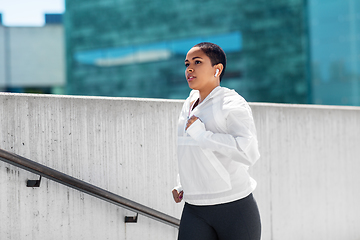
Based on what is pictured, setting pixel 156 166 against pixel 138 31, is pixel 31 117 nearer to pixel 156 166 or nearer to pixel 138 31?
pixel 156 166

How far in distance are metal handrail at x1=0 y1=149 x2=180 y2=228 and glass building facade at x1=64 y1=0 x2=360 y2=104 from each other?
Result: 13735mm

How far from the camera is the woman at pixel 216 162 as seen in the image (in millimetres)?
1717

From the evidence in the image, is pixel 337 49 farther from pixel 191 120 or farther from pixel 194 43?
pixel 191 120

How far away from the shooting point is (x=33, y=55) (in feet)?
90.7

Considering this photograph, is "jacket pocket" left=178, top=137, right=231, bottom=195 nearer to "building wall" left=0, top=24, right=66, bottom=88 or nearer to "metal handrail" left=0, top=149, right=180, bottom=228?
"metal handrail" left=0, top=149, right=180, bottom=228

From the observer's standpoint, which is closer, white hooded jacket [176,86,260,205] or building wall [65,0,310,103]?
white hooded jacket [176,86,260,205]

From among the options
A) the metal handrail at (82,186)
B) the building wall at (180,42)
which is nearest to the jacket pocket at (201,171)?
the metal handrail at (82,186)

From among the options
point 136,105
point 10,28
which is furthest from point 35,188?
point 10,28

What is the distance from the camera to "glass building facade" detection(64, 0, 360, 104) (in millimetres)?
15812

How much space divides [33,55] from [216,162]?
28793 mm

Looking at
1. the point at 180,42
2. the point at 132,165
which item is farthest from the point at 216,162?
the point at 180,42

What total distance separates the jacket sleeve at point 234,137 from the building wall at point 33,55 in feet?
90.5

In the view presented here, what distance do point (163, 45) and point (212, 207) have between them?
1756 cm

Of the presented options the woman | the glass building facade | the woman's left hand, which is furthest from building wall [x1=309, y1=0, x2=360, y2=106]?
the woman's left hand
